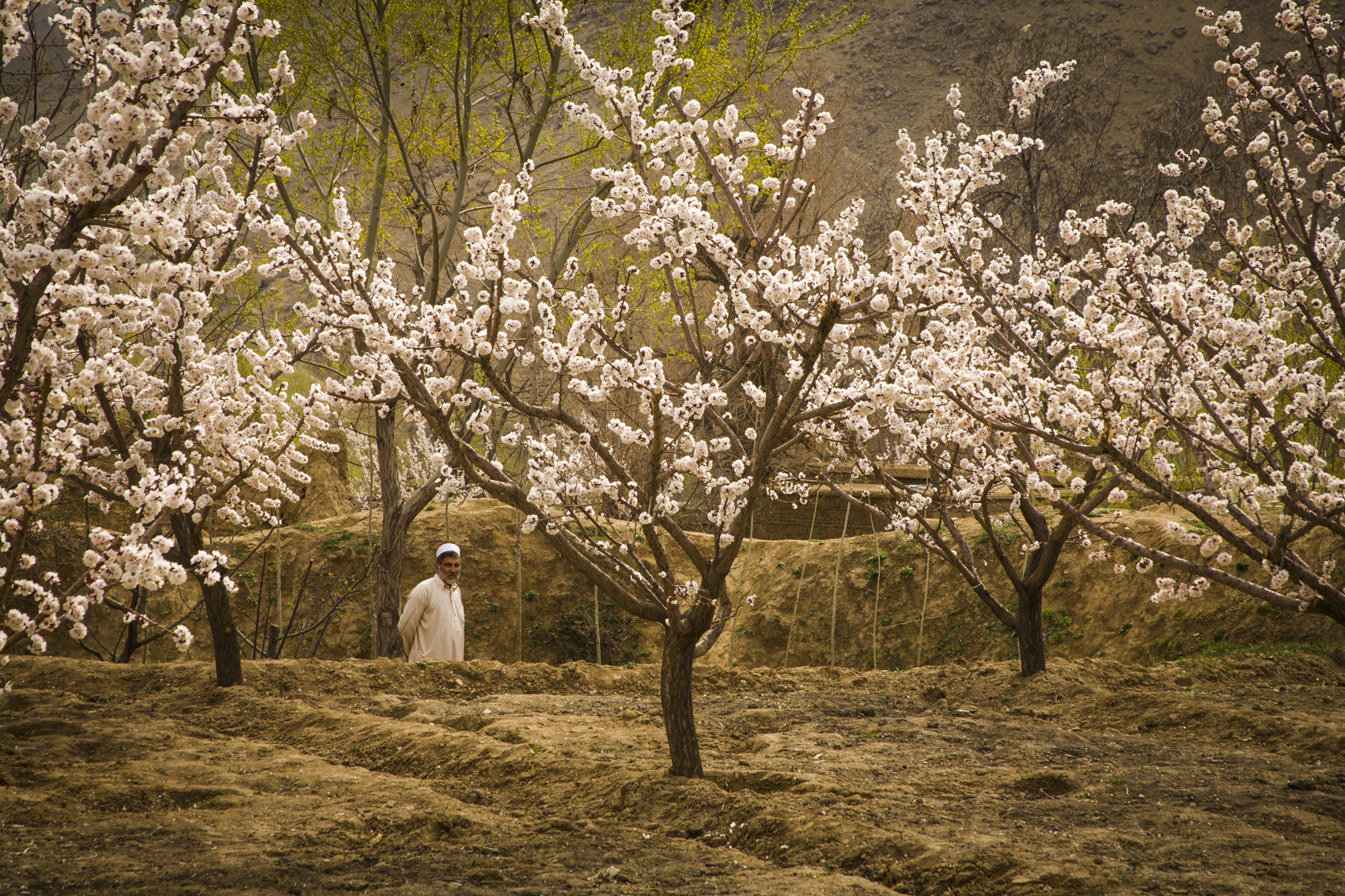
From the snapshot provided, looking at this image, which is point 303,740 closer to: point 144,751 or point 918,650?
point 144,751

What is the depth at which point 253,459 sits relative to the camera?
194 inches

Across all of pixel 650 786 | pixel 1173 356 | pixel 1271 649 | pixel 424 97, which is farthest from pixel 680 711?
pixel 424 97

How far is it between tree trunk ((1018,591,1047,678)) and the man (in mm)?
4959

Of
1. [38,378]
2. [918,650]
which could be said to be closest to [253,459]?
[38,378]

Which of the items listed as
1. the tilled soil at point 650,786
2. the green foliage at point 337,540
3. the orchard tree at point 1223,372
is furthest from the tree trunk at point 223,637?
the green foliage at point 337,540

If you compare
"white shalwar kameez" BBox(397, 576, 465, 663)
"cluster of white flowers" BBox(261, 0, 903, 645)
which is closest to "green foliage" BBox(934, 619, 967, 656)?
"white shalwar kameez" BBox(397, 576, 465, 663)

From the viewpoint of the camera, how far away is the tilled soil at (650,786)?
3.18m

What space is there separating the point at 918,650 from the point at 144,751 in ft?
26.8

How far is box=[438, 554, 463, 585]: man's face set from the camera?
7844mm

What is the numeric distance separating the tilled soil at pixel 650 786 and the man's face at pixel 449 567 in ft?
3.93

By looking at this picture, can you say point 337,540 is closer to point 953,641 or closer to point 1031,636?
point 953,641

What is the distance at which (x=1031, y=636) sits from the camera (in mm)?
6680

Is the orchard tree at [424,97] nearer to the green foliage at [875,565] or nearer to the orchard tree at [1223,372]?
the orchard tree at [1223,372]

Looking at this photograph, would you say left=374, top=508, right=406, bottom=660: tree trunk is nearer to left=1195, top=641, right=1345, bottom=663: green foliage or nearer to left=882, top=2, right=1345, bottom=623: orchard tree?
left=882, top=2, right=1345, bottom=623: orchard tree
